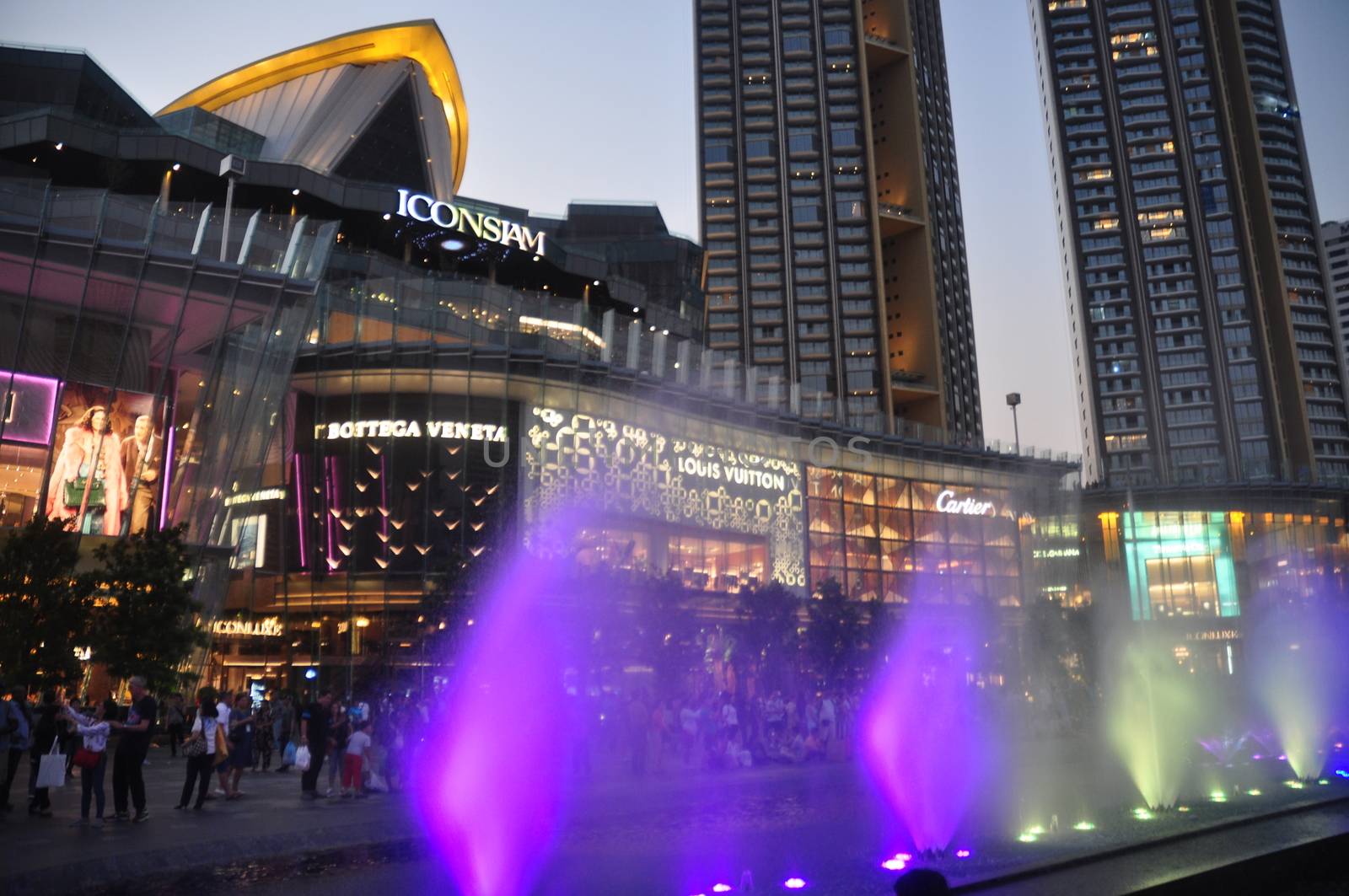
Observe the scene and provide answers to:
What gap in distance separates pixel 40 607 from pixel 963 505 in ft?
161

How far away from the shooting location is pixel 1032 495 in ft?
200

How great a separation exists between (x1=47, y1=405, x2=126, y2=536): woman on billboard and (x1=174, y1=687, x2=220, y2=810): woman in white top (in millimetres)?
17362

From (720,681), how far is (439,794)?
27009 mm

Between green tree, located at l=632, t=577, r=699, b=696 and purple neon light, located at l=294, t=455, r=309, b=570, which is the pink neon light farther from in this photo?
green tree, located at l=632, t=577, r=699, b=696

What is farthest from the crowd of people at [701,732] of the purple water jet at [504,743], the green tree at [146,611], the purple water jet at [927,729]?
the green tree at [146,611]

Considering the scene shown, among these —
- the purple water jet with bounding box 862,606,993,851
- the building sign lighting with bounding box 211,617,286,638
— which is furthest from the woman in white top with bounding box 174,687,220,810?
the building sign lighting with bounding box 211,617,286,638

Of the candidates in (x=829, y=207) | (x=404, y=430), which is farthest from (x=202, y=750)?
(x=829, y=207)

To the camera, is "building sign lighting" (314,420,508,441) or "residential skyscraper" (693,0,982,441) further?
"residential skyscraper" (693,0,982,441)

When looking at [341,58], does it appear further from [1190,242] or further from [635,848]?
[1190,242]

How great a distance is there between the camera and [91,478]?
2947 cm

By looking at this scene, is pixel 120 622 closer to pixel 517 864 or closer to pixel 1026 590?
pixel 517 864

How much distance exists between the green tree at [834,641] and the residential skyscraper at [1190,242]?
76.7 metres

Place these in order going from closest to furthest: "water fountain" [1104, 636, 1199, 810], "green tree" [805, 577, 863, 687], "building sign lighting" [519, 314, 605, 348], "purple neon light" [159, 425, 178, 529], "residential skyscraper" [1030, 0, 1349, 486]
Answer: "water fountain" [1104, 636, 1199, 810] < "purple neon light" [159, 425, 178, 529] < "green tree" [805, 577, 863, 687] < "building sign lighting" [519, 314, 605, 348] < "residential skyscraper" [1030, 0, 1349, 486]

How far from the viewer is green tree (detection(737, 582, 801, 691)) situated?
34.6m
